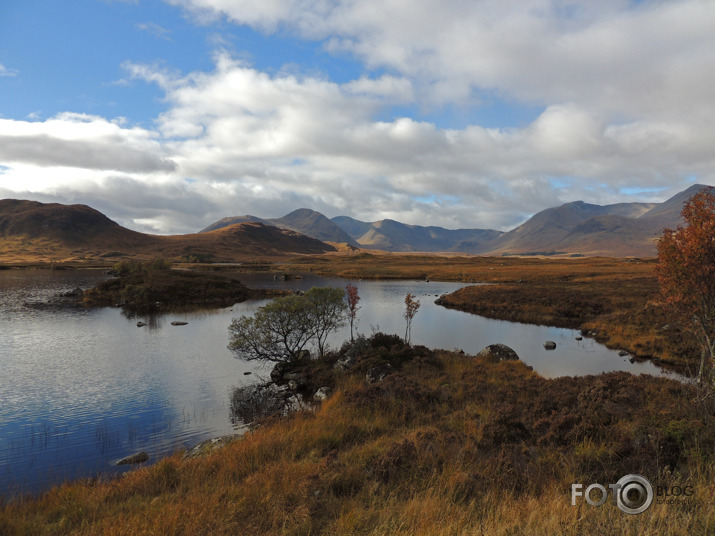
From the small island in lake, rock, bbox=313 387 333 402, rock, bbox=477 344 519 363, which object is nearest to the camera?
rock, bbox=313 387 333 402

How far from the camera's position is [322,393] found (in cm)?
2098

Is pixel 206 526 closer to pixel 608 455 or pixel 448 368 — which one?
pixel 608 455

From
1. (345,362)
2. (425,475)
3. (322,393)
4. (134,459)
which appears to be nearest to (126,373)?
(134,459)

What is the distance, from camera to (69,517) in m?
8.17

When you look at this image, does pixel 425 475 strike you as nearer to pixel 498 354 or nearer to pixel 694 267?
pixel 694 267

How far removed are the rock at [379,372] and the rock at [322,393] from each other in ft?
7.86

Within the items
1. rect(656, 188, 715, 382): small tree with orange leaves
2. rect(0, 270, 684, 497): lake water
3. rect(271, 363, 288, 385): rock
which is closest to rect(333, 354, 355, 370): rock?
rect(271, 363, 288, 385): rock

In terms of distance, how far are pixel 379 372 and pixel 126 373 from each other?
17828 millimetres

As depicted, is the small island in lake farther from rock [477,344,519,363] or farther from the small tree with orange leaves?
the small tree with orange leaves

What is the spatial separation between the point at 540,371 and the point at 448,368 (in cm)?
764

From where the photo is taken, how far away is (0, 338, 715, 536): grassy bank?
671cm

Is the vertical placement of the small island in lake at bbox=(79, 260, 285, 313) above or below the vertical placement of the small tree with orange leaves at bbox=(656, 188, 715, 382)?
below

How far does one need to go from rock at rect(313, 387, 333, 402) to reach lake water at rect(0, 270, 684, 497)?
4.76m

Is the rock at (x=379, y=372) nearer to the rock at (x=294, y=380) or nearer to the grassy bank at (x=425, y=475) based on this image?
the rock at (x=294, y=380)
